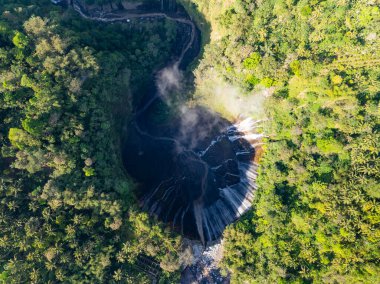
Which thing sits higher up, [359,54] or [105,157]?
[359,54]

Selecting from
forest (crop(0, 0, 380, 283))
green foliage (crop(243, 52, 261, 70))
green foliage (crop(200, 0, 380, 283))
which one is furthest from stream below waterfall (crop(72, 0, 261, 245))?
green foliage (crop(243, 52, 261, 70))

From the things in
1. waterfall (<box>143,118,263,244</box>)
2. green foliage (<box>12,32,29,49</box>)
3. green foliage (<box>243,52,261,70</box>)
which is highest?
green foliage (<box>243,52,261,70</box>)

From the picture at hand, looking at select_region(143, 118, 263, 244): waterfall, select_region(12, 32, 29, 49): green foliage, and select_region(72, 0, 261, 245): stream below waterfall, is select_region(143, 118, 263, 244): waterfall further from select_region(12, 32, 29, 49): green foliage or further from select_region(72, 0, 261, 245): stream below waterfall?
select_region(12, 32, 29, 49): green foliage

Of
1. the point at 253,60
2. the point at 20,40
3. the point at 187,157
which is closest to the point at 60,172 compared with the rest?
the point at 20,40

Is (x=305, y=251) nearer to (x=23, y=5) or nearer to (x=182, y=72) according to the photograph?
(x=182, y=72)

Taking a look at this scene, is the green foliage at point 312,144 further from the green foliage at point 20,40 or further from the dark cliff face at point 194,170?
the green foliage at point 20,40

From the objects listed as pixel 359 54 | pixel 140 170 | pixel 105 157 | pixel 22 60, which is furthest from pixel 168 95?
pixel 359 54
